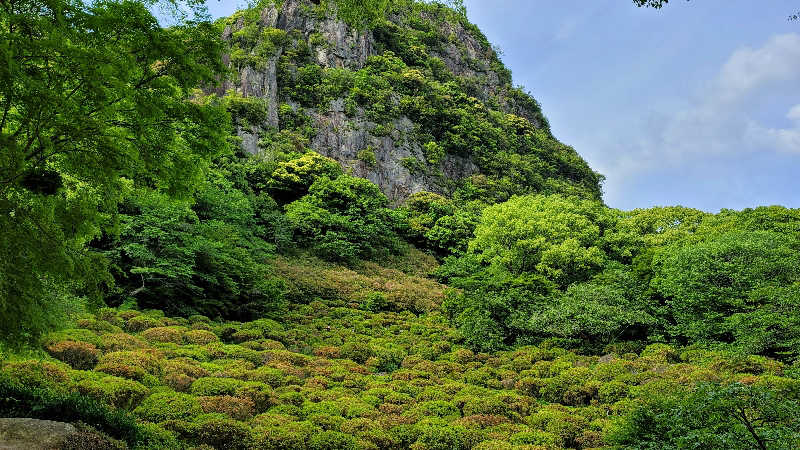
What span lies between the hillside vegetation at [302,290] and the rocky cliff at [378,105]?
0.65m

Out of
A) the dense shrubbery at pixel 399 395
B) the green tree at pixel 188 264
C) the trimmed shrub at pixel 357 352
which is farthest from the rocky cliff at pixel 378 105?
the dense shrubbery at pixel 399 395

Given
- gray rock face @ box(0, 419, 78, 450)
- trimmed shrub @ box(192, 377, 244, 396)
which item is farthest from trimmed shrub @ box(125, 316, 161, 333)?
gray rock face @ box(0, 419, 78, 450)

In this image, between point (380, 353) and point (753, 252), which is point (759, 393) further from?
point (753, 252)

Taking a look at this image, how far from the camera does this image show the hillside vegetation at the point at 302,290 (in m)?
5.27

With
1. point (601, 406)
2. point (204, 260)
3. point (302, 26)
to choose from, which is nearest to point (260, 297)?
point (204, 260)

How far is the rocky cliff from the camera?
37688 mm

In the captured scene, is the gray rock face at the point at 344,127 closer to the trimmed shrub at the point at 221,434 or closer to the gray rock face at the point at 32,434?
the trimmed shrub at the point at 221,434

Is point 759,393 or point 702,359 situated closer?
point 759,393

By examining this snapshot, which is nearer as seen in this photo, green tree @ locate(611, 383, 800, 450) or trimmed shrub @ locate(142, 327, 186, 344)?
green tree @ locate(611, 383, 800, 450)

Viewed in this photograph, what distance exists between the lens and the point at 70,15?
5746 mm

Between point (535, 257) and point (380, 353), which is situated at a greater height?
point (535, 257)

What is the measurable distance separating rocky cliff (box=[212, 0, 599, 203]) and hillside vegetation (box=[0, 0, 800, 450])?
0.65 meters

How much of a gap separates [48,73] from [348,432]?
7140mm

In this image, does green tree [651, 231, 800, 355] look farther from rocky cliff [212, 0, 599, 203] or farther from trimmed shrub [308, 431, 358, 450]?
rocky cliff [212, 0, 599, 203]
